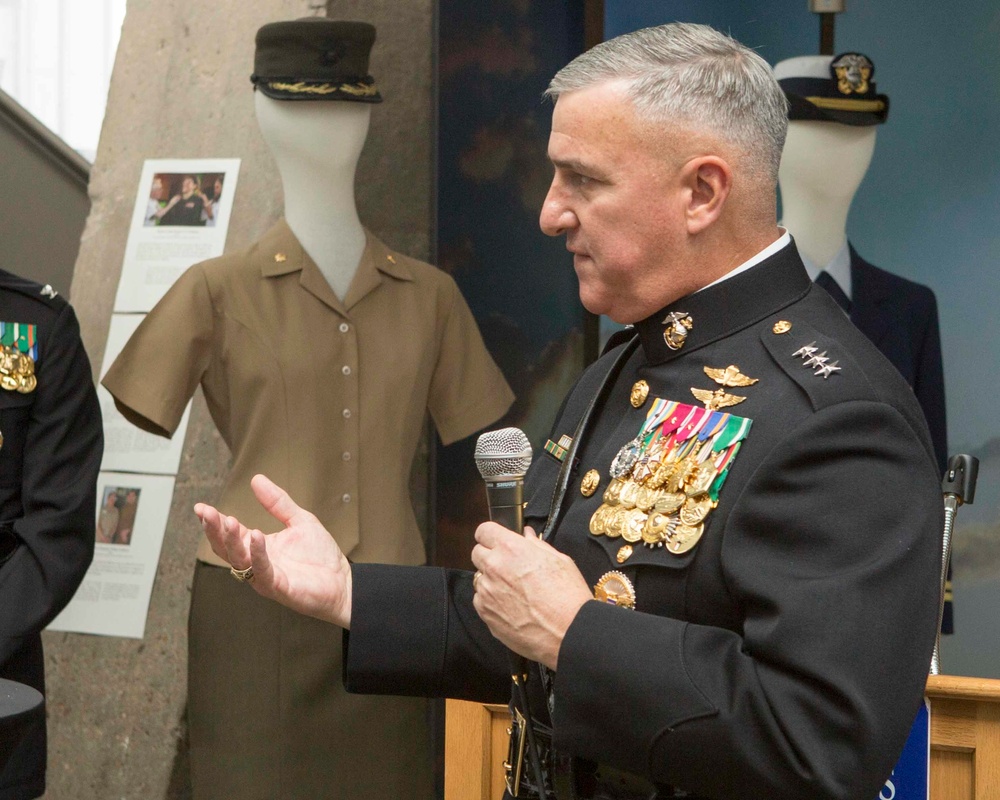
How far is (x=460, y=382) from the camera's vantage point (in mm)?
3258

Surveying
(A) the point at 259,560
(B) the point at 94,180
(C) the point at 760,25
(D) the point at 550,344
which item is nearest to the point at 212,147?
(B) the point at 94,180

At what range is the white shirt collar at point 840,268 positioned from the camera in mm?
3262

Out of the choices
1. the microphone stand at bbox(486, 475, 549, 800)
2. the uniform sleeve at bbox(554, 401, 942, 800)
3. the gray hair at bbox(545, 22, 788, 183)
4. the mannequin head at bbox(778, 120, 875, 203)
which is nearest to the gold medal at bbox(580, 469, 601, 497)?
the microphone stand at bbox(486, 475, 549, 800)

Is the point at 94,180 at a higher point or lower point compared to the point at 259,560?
higher

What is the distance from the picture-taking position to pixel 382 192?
145 inches

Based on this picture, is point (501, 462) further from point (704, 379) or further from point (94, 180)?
point (94, 180)

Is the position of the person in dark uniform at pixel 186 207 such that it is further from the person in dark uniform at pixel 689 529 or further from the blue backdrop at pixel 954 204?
the person in dark uniform at pixel 689 529

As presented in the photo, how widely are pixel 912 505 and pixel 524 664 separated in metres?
0.49

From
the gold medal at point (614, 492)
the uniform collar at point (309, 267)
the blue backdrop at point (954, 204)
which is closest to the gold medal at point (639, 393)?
the gold medal at point (614, 492)

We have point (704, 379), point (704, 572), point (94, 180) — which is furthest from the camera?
point (94, 180)

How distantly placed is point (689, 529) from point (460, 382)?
1807 millimetres

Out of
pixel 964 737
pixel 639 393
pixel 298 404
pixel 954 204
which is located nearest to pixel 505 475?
pixel 639 393

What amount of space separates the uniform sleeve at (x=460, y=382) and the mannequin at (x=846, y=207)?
0.77 meters

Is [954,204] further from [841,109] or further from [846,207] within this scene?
[841,109]
